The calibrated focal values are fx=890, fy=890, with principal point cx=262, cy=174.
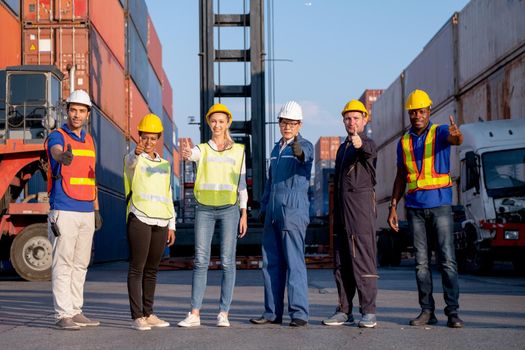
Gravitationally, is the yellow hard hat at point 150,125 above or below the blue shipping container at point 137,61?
below

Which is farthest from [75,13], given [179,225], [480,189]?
[480,189]

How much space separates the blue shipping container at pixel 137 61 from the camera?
30138 mm

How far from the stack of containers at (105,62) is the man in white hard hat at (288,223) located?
24.5ft

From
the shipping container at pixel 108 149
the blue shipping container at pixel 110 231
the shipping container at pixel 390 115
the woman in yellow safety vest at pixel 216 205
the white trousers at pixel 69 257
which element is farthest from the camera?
the shipping container at pixel 390 115

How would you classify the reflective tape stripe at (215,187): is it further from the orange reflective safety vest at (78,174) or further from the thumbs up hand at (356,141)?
the thumbs up hand at (356,141)

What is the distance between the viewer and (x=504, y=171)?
1484 centimetres

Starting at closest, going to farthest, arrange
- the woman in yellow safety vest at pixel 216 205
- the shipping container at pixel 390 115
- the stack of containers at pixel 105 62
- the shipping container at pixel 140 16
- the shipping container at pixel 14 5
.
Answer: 1. the woman in yellow safety vest at pixel 216 205
2. the shipping container at pixel 14 5
3. the stack of containers at pixel 105 62
4. the shipping container at pixel 140 16
5. the shipping container at pixel 390 115

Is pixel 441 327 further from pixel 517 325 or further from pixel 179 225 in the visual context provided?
pixel 179 225

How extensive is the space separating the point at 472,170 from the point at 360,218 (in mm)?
7862

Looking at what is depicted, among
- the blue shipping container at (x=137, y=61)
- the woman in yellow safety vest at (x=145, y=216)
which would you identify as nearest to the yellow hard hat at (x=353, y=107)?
the woman in yellow safety vest at (x=145, y=216)

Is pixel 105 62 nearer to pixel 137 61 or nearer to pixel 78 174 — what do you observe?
pixel 137 61

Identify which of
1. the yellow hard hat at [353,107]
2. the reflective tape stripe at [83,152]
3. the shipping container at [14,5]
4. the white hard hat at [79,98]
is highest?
the shipping container at [14,5]

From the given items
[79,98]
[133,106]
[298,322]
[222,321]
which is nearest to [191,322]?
[222,321]

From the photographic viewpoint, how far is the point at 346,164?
23.6 feet
